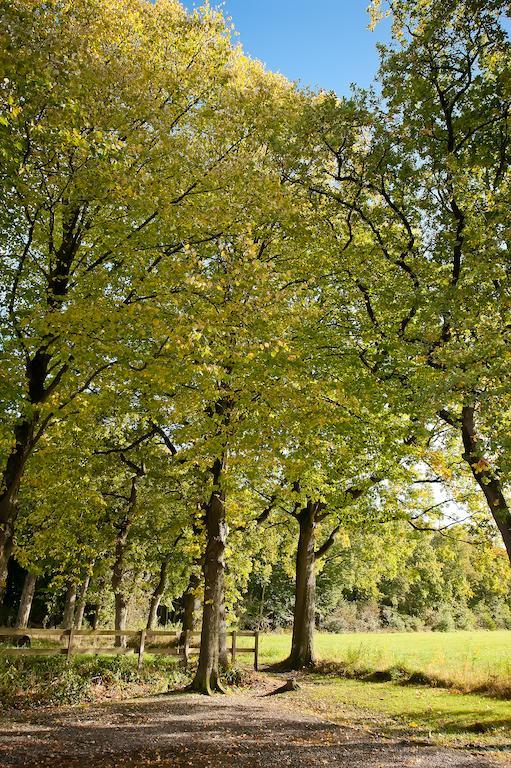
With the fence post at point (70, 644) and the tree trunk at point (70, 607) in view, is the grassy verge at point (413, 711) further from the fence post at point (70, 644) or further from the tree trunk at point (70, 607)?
the tree trunk at point (70, 607)

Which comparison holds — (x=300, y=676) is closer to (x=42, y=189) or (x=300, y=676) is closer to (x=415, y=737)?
(x=415, y=737)

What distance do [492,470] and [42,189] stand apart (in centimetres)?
990

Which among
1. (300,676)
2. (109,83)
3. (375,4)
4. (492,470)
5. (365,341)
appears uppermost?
(375,4)

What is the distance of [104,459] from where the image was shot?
684 inches

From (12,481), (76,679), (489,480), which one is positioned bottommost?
(76,679)

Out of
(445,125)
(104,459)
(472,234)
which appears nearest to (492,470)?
(472,234)

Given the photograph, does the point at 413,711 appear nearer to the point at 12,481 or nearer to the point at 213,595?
the point at 213,595

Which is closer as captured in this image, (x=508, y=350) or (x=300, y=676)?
(x=508, y=350)

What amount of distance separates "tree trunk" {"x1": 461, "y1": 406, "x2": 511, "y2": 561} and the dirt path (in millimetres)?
3979

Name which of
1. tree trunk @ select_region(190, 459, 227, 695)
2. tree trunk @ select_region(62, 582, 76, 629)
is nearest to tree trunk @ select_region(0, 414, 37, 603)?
tree trunk @ select_region(190, 459, 227, 695)

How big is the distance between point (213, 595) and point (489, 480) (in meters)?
7.82

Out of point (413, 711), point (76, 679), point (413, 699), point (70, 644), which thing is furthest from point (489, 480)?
point (70, 644)

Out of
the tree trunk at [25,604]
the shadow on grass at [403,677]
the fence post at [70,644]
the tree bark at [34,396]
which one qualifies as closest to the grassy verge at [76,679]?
the fence post at [70,644]

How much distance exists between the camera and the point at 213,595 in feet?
47.0
